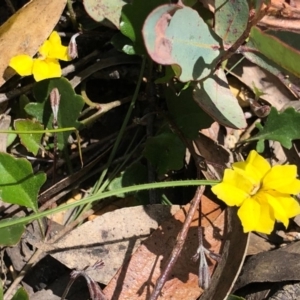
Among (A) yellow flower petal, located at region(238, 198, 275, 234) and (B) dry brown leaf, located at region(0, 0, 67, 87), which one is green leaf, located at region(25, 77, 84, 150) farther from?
(A) yellow flower petal, located at region(238, 198, 275, 234)

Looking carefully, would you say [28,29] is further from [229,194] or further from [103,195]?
[229,194]

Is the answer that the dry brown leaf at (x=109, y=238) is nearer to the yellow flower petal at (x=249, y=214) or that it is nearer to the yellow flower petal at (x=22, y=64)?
the yellow flower petal at (x=249, y=214)

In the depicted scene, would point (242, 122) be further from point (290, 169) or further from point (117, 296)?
point (117, 296)

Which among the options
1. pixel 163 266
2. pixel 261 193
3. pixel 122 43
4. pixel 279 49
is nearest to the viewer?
pixel 279 49

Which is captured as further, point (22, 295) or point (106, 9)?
point (106, 9)

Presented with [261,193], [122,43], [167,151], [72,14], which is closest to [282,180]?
[261,193]

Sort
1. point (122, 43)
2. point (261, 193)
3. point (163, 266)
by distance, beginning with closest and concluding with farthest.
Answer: point (261, 193), point (163, 266), point (122, 43)

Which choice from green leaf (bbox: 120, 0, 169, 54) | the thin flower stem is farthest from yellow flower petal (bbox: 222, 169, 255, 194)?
the thin flower stem

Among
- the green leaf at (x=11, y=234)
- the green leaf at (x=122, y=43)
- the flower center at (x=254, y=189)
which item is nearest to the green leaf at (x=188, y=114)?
the green leaf at (x=122, y=43)

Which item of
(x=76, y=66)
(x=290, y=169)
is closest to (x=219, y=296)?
(x=290, y=169)
